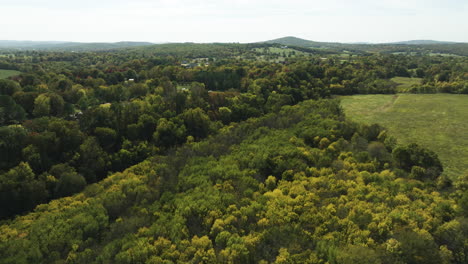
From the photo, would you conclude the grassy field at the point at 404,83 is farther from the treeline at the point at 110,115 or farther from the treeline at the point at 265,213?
the treeline at the point at 265,213

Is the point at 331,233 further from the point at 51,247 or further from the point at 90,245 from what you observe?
the point at 51,247

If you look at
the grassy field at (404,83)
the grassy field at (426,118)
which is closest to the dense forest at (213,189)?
the grassy field at (426,118)

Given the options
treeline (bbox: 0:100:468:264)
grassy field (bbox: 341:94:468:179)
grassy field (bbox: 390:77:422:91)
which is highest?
grassy field (bbox: 390:77:422:91)

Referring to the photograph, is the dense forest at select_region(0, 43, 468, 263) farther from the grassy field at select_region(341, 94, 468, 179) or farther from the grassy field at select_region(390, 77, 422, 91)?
the grassy field at select_region(390, 77, 422, 91)

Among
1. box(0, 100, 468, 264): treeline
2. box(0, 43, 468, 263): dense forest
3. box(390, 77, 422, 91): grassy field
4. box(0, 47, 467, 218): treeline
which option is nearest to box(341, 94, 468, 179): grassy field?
box(0, 43, 468, 263): dense forest

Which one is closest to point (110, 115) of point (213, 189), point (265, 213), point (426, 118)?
point (213, 189)

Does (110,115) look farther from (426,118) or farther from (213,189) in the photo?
(426,118)
